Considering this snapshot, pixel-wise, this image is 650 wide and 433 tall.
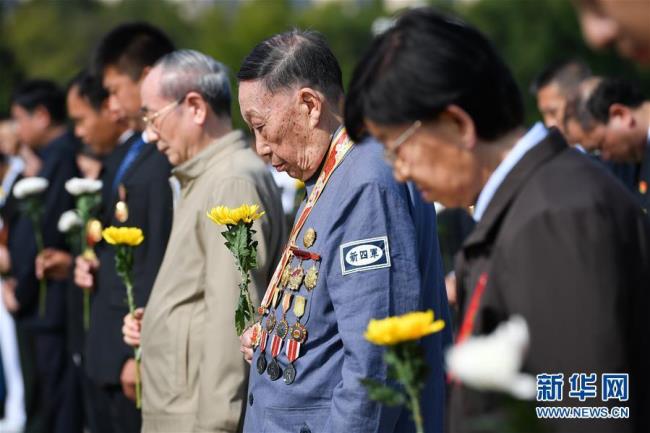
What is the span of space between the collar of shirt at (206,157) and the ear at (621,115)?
2.78 m

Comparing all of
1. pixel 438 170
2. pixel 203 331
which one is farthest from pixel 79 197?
pixel 438 170

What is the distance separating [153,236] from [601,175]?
11.5 ft

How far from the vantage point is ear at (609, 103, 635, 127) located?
22.7ft

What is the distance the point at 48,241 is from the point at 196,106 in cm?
352

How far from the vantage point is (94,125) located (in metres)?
7.70

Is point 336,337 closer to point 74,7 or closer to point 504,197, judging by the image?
point 504,197

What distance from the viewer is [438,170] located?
2.74m

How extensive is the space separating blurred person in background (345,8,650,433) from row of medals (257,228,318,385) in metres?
1.02

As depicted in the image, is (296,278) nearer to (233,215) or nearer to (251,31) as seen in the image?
(233,215)

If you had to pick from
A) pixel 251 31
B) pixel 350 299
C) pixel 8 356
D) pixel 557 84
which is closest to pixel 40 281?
pixel 8 356

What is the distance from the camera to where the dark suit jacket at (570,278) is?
8.02 feet

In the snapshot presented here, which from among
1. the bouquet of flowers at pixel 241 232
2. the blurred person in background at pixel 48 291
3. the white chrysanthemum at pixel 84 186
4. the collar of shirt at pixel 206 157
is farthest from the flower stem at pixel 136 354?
the blurred person in background at pixel 48 291

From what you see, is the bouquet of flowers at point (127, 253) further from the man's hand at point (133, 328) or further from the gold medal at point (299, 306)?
the gold medal at point (299, 306)

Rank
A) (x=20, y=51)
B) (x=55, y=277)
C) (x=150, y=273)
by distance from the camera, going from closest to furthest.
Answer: (x=150, y=273), (x=55, y=277), (x=20, y=51)
